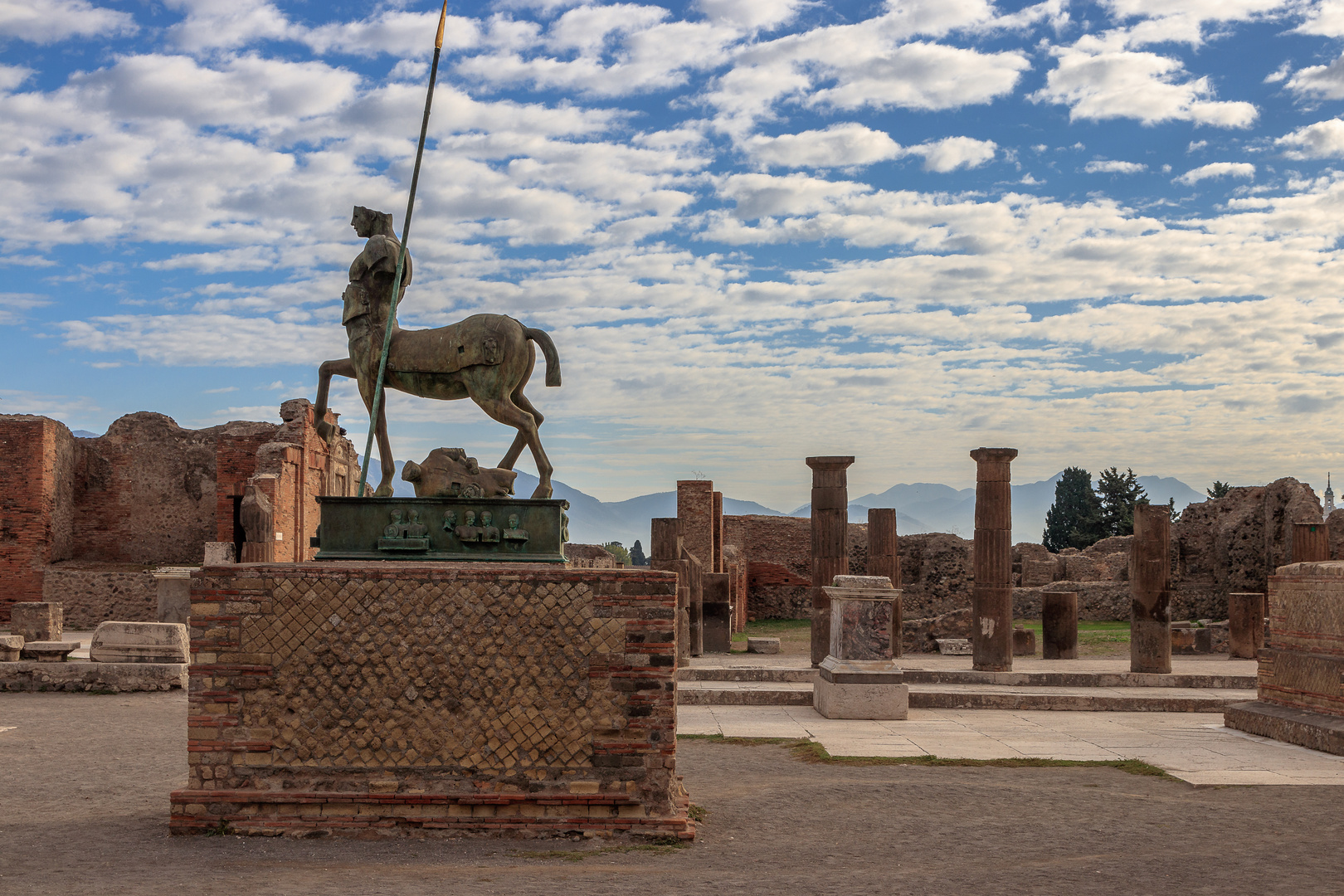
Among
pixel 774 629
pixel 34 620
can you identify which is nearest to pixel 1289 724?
pixel 34 620

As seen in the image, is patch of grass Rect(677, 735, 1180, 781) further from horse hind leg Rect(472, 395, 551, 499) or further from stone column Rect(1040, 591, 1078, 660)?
stone column Rect(1040, 591, 1078, 660)

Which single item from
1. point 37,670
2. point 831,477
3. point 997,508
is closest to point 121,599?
point 37,670

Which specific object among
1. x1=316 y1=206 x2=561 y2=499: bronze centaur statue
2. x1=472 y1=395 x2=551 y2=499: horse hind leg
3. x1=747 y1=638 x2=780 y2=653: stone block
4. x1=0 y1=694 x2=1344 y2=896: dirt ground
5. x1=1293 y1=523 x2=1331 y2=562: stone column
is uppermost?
x1=316 y1=206 x2=561 y2=499: bronze centaur statue

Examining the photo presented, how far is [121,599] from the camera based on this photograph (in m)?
24.2

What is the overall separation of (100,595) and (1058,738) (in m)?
21.7

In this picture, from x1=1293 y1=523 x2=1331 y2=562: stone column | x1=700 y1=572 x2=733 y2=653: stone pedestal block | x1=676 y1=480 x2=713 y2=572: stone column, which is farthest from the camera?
x1=676 y1=480 x2=713 y2=572: stone column

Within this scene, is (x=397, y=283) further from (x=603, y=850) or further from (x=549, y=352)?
(x=603, y=850)

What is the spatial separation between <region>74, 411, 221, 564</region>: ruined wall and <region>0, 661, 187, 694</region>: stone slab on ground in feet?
49.3

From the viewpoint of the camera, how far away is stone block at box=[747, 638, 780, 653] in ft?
64.4

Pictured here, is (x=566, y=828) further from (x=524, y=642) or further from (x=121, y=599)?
(x=121, y=599)

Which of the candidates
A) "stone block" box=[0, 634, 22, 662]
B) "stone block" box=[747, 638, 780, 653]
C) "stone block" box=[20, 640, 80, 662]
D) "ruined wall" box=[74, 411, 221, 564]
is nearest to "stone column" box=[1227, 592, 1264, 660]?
"stone block" box=[747, 638, 780, 653]

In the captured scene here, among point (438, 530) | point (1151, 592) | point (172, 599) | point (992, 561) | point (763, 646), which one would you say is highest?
point (438, 530)

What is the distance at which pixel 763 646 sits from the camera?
1978cm

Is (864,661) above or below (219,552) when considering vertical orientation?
below
